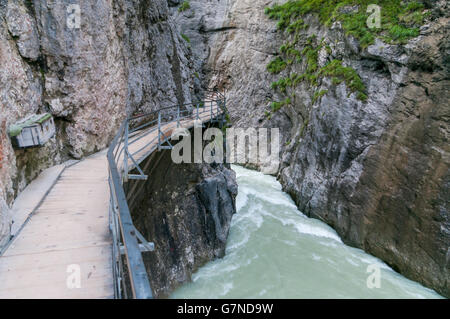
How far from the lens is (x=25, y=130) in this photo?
16.9 feet

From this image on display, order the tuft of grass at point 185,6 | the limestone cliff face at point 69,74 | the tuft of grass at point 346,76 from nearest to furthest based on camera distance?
1. the limestone cliff face at point 69,74
2. the tuft of grass at point 346,76
3. the tuft of grass at point 185,6

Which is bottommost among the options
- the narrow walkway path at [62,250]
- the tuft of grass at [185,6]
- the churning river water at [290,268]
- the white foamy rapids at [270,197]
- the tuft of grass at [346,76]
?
the churning river water at [290,268]

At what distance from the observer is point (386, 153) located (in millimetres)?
9867

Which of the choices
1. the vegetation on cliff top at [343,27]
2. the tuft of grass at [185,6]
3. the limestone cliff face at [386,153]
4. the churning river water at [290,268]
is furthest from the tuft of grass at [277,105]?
the tuft of grass at [185,6]

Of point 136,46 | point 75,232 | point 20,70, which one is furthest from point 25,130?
point 136,46

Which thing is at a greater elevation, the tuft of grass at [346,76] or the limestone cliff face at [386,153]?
the tuft of grass at [346,76]

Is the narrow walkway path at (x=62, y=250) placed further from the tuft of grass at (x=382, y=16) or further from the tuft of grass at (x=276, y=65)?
the tuft of grass at (x=276, y=65)

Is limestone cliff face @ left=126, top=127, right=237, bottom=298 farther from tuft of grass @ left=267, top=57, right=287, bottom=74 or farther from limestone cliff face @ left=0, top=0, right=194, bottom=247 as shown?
tuft of grass @ left=267, top=57, right=287, bottom=74

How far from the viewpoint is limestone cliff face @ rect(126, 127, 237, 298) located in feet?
23.5

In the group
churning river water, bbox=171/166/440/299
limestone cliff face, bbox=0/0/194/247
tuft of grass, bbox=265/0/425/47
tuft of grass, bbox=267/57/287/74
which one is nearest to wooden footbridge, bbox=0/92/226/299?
limestone cliff face, bbox=0/0/194/247

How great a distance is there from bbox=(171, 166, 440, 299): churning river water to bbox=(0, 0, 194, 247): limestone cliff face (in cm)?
562

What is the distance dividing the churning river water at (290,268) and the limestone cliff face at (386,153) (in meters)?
0.73

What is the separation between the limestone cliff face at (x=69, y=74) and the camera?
204 inches
